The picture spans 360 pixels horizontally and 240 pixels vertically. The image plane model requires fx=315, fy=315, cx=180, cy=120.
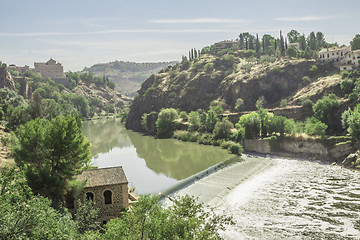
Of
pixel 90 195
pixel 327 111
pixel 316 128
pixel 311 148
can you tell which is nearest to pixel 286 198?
pixel 311 148

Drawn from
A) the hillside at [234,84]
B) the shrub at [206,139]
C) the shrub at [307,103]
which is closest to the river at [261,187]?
the shrub at [206,139]

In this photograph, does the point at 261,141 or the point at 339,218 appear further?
the point at 261,141

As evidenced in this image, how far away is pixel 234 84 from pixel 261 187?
53.3m

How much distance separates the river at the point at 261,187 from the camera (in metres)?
25.8

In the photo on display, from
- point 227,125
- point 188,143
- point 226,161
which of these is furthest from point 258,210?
point 188,143

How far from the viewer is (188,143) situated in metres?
67.3

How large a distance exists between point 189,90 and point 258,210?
67399 millimetres

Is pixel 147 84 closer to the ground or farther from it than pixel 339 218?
farther from it

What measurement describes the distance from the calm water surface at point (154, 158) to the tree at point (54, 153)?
13.2 metres

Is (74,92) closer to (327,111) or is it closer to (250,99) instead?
(250,99)

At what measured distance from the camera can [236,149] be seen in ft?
179

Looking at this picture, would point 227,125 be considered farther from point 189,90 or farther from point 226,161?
point 189,90

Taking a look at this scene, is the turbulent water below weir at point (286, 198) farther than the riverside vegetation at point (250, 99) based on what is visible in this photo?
No

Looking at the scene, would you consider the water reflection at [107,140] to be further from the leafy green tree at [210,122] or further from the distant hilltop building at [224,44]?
the distant hilltop building at [224,44]
